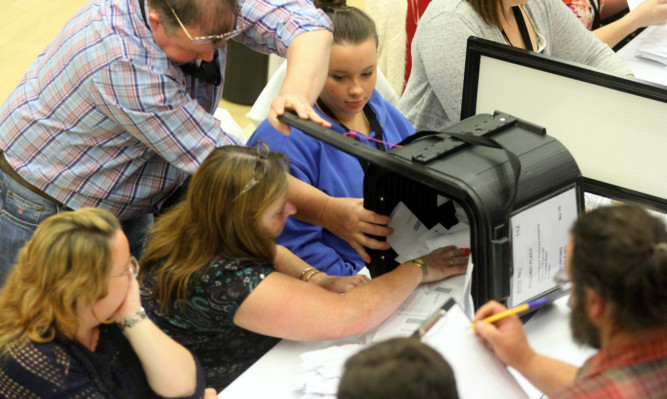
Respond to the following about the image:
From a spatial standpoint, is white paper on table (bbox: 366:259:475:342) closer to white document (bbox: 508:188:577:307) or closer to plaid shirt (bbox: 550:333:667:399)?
white document (bbox: 508:188:577:307)

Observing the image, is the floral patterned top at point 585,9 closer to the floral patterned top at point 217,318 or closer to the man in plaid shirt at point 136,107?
the man in plaid shirt at point 136,107

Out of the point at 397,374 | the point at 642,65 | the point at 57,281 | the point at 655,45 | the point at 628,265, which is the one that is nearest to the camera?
the point at 397,374

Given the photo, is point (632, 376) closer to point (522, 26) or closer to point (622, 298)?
point (622, 298)

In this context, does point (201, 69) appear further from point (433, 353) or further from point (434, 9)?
point (433, 353)

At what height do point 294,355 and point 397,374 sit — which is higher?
point 397,374

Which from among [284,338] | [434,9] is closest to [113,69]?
[284,338]

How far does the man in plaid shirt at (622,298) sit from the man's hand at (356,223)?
2.00 ft

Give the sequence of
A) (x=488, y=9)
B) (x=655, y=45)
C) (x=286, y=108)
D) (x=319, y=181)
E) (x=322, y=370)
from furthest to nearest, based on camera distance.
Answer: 1. (x=655, y=45)
2. (x=488, y=9)
3. (x=319, y=181)
4. (x=286, y=108)
5. (x=322, y=370)

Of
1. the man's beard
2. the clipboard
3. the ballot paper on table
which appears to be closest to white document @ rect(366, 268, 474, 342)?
→ the ballot paper on table

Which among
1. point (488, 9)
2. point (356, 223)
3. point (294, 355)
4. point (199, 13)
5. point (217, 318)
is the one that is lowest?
point (294, 355)

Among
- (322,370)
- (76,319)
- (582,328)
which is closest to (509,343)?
(582,328)

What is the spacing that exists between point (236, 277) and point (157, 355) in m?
0.23

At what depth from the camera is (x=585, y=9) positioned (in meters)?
3.26

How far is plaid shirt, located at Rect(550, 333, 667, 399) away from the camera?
1159 millimetres
